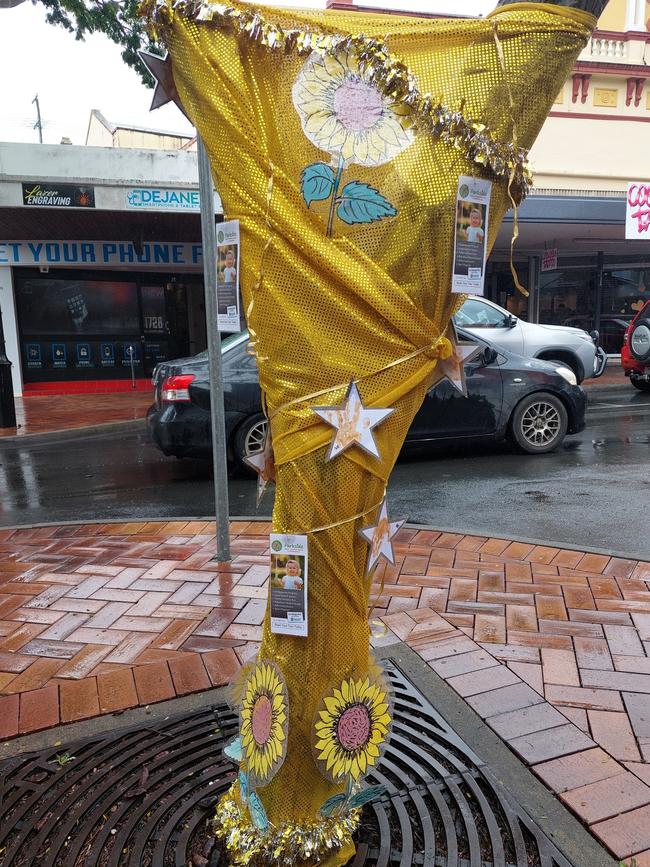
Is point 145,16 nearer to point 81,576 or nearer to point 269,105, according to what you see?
point 269,105

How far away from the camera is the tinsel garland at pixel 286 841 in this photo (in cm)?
176

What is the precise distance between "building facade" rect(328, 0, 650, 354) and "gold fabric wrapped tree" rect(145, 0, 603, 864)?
53.6ft

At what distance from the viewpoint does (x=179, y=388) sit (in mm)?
6754

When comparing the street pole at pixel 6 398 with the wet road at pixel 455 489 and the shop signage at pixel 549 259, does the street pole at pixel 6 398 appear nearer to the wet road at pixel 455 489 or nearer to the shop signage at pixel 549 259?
the wet road at pixel 455 489

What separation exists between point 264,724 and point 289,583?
0.41 metres

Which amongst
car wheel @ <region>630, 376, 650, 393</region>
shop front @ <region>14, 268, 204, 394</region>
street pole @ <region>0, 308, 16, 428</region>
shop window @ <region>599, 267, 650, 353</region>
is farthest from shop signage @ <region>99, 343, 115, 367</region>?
shop window @ <region>599, 267, 650, 353</region>

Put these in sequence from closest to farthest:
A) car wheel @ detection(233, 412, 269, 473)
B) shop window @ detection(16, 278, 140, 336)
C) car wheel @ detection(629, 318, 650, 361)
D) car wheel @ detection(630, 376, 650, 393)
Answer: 1. car wheel @ detection(233, 412, 269, 473)
2. car wheel @ detection(629, 318, 650, 361)
3. car wheel @ detection(630, 376, 650, 393)
4. shop window @ detection(16, 278, 140, 336)

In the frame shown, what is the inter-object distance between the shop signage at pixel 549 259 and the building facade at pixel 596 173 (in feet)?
0.09

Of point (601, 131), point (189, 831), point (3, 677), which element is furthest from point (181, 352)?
point (189, 831)

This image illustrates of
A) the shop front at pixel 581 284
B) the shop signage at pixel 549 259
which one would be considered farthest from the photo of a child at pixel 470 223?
the shop front at pixel 581 284

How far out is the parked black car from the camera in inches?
268

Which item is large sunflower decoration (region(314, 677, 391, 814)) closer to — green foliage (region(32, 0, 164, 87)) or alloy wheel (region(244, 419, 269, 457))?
alloy wheel (region(244, 419, 269, 457))

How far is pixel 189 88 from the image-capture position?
1.52 m

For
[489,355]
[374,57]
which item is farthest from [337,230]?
[489,355]
